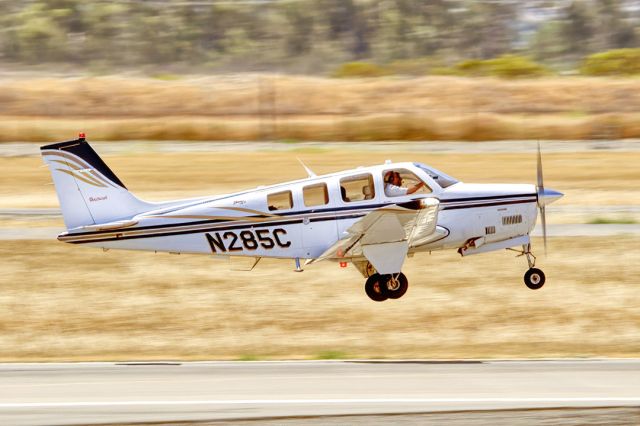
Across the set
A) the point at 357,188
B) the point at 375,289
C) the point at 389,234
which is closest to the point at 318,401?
the point at 375,289

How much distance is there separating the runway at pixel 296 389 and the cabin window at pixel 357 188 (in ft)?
12.3

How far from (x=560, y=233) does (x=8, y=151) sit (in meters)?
29.3

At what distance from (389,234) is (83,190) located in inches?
251

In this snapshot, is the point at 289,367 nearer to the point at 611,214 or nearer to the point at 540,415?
the point at 540,415

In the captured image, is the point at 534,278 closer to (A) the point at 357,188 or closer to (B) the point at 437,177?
(B) the point at 437,177

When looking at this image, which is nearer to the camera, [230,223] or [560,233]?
[230,223]

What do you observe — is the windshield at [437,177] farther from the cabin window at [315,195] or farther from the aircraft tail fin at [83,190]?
the aircraft tail fin at [83,190]

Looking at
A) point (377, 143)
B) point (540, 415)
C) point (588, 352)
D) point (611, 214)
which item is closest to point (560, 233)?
point (611, 214)

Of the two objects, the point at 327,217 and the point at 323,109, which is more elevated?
the point at 327,217

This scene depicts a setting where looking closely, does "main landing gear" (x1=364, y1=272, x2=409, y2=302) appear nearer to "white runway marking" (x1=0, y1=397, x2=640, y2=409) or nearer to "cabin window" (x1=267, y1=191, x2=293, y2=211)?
"cabin window" (x1=267, y1=191, x2=293, y2=211)

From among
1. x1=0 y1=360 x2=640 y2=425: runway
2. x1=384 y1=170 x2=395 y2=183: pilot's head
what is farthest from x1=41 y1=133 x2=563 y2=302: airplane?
x1=0 y1=360 x2=640 y2=425: runway

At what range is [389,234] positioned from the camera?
2141 centimetres

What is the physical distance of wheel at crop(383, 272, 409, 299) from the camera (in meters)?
22.5

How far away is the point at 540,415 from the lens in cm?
1953
